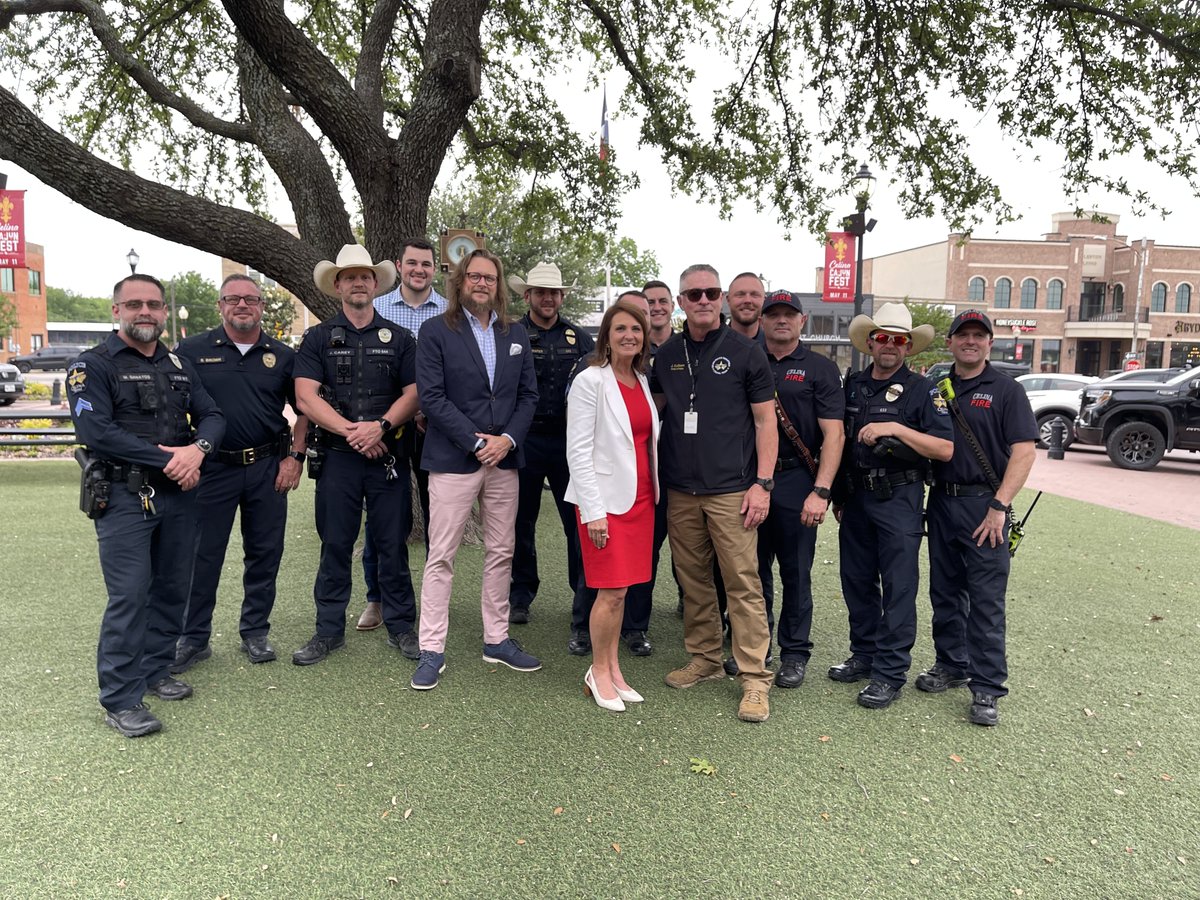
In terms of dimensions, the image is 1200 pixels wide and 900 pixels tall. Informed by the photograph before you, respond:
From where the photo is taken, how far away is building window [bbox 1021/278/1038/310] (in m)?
48.7

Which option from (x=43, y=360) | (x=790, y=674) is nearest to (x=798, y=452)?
(x=790, y=674)

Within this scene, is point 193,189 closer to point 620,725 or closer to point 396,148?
point 396,148

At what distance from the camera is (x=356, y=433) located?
4020 mm

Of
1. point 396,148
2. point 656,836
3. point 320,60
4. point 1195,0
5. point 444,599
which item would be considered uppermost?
point 1195,0

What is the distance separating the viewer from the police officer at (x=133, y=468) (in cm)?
332

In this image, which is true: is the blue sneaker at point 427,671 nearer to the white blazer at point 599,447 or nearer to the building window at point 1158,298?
the white blazer at point 599,447

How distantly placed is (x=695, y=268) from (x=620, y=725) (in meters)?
2.29

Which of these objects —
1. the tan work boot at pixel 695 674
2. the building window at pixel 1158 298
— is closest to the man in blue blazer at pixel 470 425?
the tan work boot at pixel 695 674

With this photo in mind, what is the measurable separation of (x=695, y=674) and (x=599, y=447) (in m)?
1.40

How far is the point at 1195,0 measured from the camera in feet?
21.4

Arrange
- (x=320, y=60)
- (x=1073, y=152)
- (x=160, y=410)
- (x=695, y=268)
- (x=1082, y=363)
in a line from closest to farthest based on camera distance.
Answer: (x=160, y=410) → (x=695, y=268) → (x=320, y=60) → (x=1073, y=152) → (x=1082, y=363)

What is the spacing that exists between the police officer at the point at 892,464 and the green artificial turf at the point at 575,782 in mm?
299

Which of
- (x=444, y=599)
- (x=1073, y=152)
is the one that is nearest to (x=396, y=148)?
(x=444, y=599)

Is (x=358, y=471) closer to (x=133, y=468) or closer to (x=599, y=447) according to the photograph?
(x=133, y=468)
